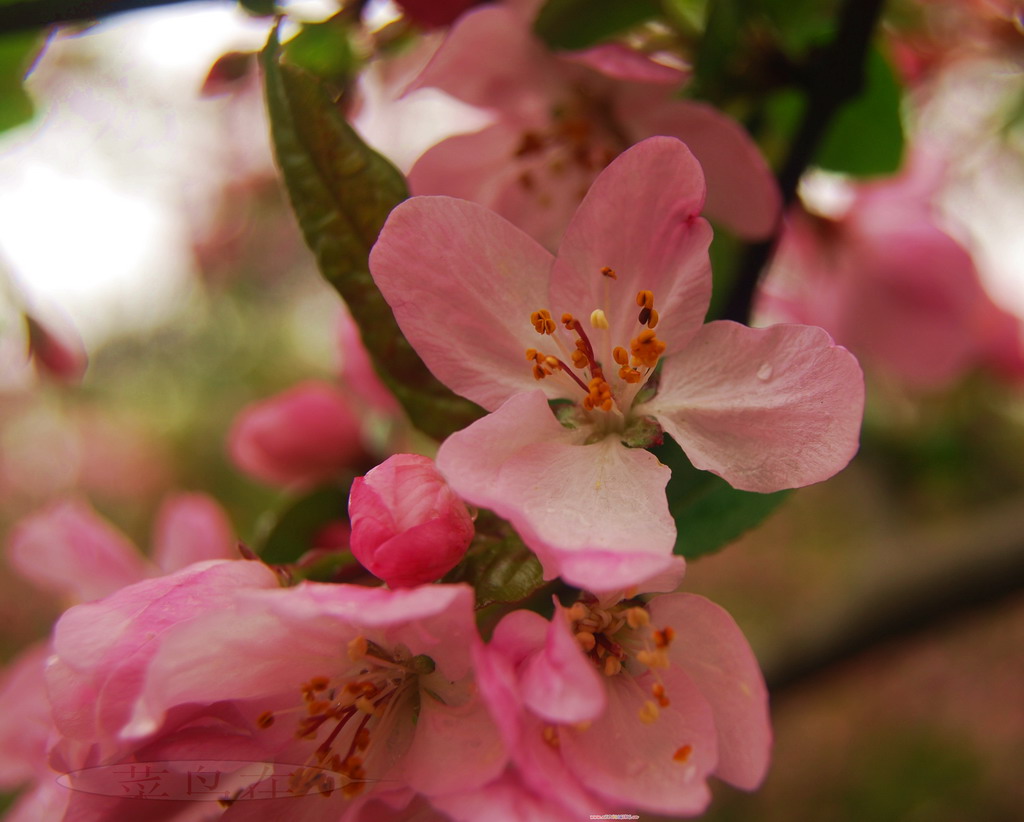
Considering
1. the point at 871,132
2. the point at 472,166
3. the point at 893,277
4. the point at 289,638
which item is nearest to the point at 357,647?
the point at 289,638

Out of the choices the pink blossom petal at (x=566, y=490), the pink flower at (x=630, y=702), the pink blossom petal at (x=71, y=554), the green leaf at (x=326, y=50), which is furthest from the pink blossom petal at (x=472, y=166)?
the pink blossom petal at (x=71, y=554)

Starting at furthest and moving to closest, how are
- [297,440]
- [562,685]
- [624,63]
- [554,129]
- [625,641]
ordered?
[297,440] → [554,129] → [624,63] → [625,641] → [562,685]

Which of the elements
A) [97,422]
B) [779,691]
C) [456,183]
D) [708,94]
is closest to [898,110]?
[708,94]

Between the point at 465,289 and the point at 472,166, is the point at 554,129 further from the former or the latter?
the point at 465,289

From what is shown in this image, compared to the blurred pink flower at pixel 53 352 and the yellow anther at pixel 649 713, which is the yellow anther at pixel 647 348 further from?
the blurred pink flower at pixel 53 352

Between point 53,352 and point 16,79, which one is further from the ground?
point 16,79

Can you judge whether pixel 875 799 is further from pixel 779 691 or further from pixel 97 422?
pixel 97 422
